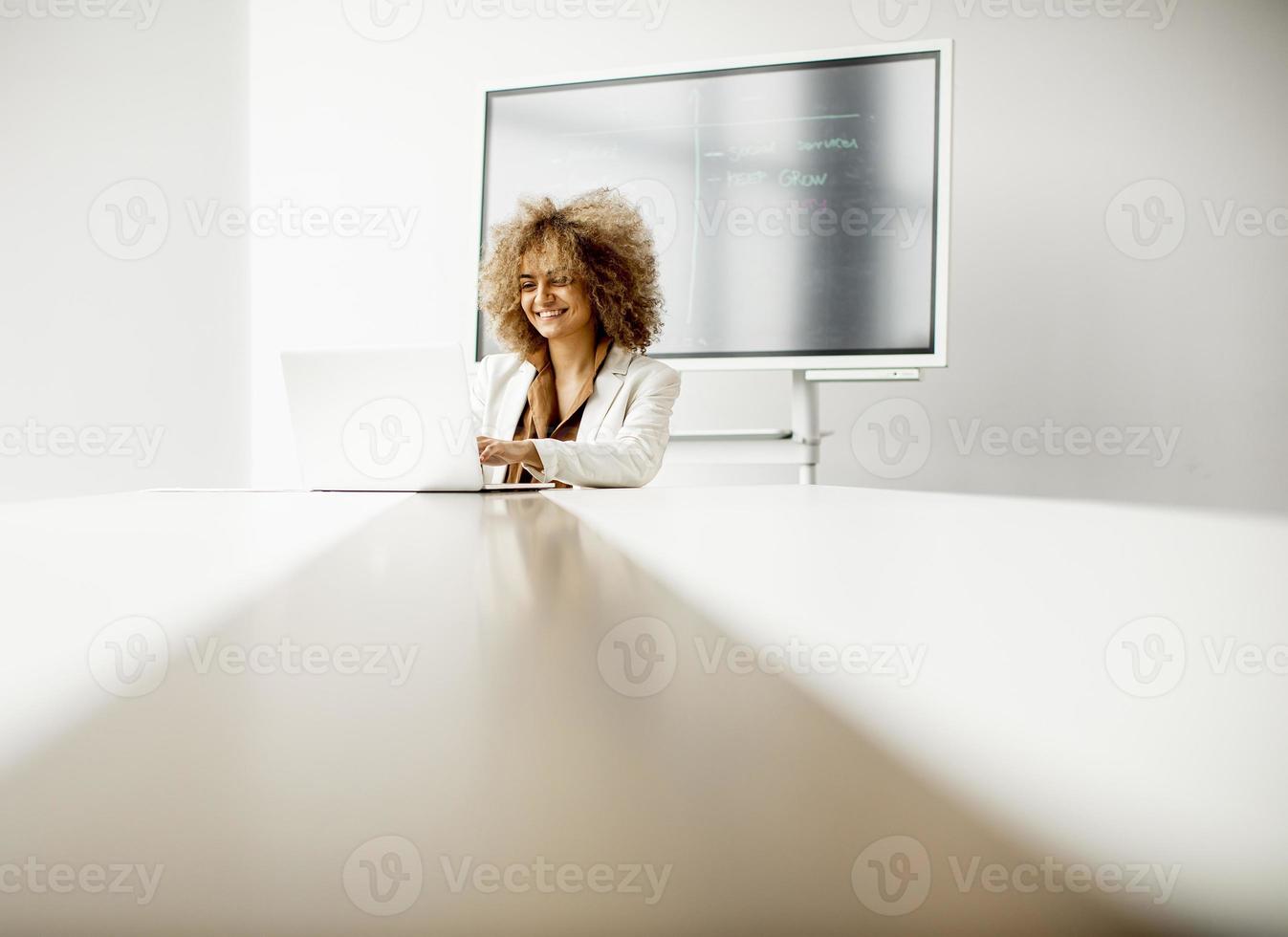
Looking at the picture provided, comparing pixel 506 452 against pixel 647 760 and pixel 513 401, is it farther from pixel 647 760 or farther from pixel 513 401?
pixel 647 760

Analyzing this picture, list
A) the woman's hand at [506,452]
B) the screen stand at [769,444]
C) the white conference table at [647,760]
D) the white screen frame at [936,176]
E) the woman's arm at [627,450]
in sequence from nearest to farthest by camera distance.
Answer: the white conference table at [647,760] → the woman's hand at [506,452] → the woman's arm at [627,450] → the white screen frame at [936,176] → the screen stand at [769,444]

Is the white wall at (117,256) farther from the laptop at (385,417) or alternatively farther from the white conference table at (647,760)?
the white conference table at (647,760)

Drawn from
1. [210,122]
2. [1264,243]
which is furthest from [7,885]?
[210,122]

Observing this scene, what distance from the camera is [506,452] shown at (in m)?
1.44

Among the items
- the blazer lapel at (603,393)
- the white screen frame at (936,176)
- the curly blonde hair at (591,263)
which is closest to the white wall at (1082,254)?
the white screen frame at (936,176)

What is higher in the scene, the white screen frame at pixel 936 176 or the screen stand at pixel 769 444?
the white screen frame at pixel 936 176

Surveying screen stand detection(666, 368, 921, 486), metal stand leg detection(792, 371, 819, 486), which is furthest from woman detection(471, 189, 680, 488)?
metal stand leg detection(792, 371, 819, 486)

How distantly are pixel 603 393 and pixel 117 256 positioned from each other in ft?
5.16

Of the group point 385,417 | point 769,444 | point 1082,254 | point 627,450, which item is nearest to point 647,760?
point 385,417

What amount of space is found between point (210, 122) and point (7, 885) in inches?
134

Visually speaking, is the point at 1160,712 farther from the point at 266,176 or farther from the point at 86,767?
the point at 266,176

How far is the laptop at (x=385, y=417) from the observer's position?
124cm

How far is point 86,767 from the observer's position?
181 millimetres

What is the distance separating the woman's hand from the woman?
1.17 ft
